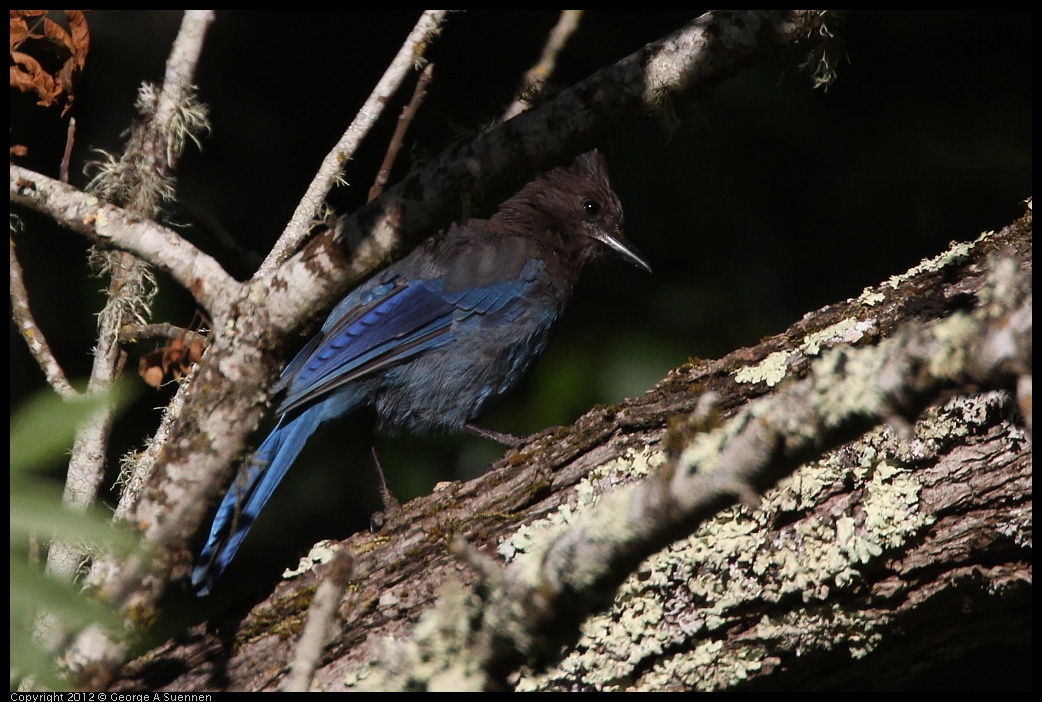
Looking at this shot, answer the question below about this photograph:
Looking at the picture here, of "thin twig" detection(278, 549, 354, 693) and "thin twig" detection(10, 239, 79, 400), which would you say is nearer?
"thin twig" detection(278, 549, 354, 693)

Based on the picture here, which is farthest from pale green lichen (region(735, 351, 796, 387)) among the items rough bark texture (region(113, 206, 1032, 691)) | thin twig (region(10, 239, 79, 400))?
thin twig (region(10, 239, 79, 400))

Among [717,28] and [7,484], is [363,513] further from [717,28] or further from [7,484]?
[7,484]

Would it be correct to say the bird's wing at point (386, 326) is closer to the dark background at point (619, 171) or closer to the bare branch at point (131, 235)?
the dark background at point (619, 171)

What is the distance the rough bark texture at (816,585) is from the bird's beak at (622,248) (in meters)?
1.80

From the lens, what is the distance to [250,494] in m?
3.47

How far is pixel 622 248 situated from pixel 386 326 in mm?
1130

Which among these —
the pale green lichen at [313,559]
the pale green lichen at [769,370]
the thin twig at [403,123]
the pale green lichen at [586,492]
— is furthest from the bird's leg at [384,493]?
the pale green lichen at [769,370]

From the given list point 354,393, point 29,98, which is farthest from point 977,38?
point 29,98

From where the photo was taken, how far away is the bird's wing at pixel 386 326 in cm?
384

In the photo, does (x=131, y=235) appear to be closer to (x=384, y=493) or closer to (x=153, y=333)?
(x=153, y=333)

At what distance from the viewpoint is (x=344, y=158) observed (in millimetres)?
3152

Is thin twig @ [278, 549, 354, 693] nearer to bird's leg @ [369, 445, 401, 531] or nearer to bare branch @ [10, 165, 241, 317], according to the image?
bare branch @ [10, 165, 241, 317]

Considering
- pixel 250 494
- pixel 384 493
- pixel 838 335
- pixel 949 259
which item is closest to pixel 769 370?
pixel 838 335

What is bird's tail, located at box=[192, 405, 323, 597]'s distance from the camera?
3.29 m
